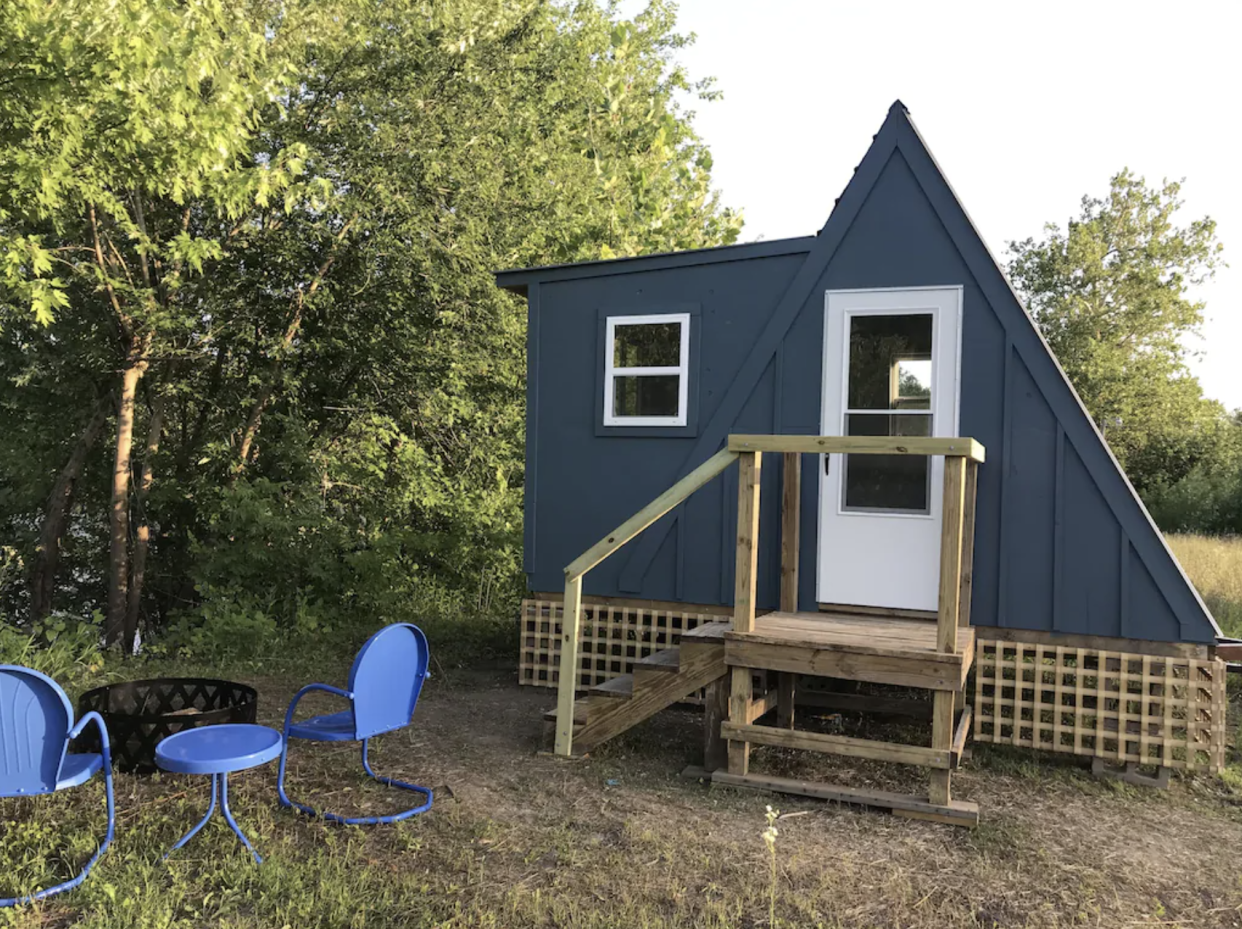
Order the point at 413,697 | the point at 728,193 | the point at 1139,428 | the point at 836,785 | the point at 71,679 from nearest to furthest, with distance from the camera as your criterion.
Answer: the point at 413,697 → the point at 836,785 → the point at 71,679 → the point at 728,193 → the point at 1139,428

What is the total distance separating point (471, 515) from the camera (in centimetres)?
1145

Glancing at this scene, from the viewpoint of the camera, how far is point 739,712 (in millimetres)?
5238

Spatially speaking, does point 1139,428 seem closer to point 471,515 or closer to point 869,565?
point 471,515

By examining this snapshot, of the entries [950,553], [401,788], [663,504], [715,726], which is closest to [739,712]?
[715,726]

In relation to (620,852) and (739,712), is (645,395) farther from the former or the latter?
(620,852)

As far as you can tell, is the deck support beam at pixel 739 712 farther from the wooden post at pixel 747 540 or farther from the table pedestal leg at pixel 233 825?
Answer: the table pedestal leg at pixel 233 825

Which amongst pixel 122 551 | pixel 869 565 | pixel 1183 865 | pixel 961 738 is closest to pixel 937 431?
pixel 869 565

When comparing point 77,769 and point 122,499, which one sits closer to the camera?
point 77,769

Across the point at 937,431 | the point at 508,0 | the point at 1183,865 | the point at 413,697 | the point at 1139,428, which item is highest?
the point at 508,0

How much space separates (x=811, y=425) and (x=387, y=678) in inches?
140

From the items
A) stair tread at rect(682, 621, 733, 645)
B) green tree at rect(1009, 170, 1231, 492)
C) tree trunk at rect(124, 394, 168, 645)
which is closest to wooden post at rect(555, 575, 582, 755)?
stair tread at rect(682, 621, 733, 645)

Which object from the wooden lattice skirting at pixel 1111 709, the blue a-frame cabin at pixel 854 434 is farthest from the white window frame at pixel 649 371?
the wooden lattice skirting at pixel 1111 709

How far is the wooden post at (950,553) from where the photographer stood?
476cm

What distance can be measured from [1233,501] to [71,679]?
25.2m
